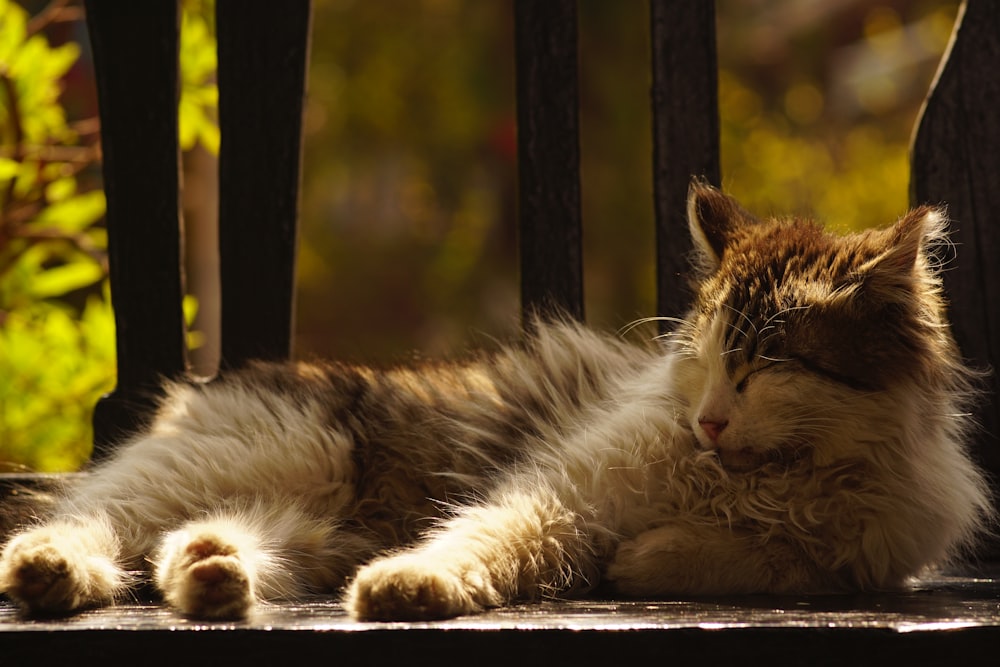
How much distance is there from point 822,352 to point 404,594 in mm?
733

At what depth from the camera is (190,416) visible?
2035mm

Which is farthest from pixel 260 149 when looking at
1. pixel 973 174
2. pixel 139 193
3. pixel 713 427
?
pixel 973 174

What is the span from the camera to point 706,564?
157 cm

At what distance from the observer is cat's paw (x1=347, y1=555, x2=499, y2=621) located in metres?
1.31

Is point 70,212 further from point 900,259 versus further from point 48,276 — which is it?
point 900,259

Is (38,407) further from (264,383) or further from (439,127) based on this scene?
(439,127)

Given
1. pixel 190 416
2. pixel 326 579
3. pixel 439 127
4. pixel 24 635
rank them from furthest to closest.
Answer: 1. pixel 439 127
2. pixel 190 416
3. pixel 326 579
4. pixel 24 635

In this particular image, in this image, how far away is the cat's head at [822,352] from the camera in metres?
1.56

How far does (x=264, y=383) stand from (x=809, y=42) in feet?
27.9

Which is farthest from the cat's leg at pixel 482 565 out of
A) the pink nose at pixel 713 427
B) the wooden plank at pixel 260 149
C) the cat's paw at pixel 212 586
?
the wooden plank at pixel 260 149

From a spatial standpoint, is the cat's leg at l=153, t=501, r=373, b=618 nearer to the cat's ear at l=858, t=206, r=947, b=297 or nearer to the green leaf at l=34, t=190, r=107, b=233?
the cat's ear at l=858, t=206, r=947, b=297

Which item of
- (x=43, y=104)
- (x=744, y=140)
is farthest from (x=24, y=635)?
(x=744, y=140)

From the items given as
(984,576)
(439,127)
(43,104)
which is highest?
(439,127)

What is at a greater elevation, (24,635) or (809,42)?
(809,42)
